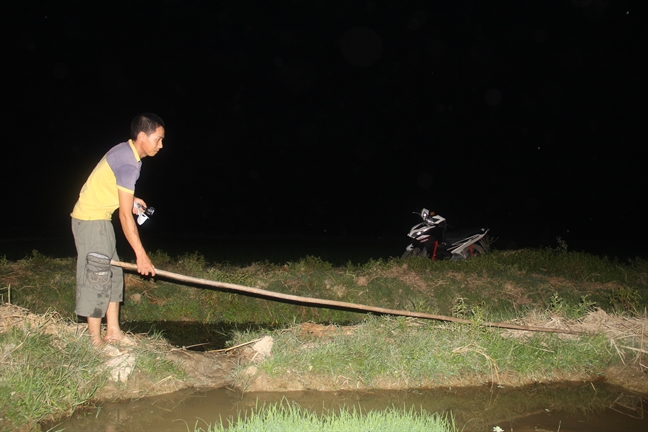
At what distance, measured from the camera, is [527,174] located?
2602 centimetres

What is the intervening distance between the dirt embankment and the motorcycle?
443cm

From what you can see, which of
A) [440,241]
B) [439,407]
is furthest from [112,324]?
[440,241]

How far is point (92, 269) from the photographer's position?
14.4 feet

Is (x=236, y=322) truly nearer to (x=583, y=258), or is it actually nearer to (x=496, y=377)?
(x=496, y=377)

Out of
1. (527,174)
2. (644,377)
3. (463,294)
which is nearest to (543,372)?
(644,377)

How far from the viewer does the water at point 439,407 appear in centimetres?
386

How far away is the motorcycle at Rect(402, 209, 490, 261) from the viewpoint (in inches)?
379

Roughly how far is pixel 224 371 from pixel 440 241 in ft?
19.6

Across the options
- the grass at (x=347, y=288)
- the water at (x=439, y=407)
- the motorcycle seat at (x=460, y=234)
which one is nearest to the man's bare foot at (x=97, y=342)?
the water at (x=439, y=407)

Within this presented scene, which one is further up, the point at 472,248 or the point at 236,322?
the point at 472,248

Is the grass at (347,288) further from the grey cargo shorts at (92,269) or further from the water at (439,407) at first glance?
the grey cargo shorts at (92,269)

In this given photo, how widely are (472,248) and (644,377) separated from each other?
208 inches

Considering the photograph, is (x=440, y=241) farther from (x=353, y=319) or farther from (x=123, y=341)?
(x=123, y=341)

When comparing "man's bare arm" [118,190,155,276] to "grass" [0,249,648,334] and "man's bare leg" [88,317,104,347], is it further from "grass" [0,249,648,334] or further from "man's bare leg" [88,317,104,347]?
"grass" [0,249,648,334]
